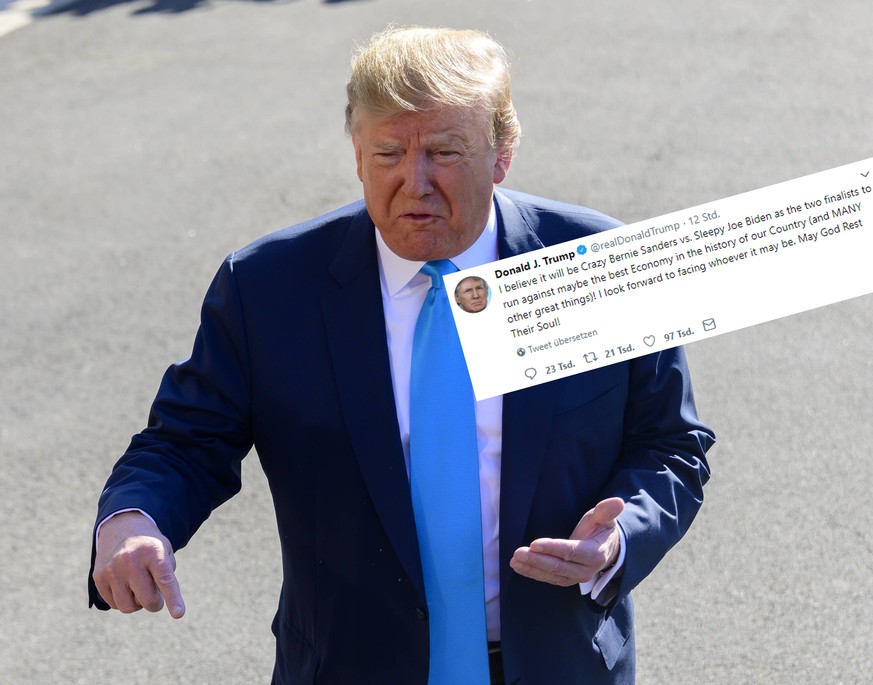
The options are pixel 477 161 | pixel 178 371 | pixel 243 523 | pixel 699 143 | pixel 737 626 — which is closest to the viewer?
pixel 477 161

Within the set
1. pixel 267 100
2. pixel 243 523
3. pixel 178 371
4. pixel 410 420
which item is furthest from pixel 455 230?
pixel 267 100

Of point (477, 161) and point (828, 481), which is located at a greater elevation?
point (477, 161)

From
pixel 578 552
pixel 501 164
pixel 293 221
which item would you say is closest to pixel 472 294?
pixel 501 164

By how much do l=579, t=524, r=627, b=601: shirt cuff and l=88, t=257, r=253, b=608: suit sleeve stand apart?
723mm

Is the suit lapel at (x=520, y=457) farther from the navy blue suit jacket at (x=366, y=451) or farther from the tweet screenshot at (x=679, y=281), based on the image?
the tweet screenshot at (x=679, y=281)

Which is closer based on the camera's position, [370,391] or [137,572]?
[137,572]

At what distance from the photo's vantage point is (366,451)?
2.32m

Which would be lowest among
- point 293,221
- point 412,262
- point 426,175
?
point 293,221

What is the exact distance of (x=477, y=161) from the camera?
2.20 meters

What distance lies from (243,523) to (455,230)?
110 inches

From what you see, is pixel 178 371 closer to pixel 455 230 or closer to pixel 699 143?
pixel 455 230

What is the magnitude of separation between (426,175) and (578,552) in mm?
700

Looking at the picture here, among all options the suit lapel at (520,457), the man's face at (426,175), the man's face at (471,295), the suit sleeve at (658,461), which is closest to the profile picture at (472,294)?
the man's face at (471,295)

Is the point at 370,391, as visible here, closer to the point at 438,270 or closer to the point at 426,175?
the point at 438,270
